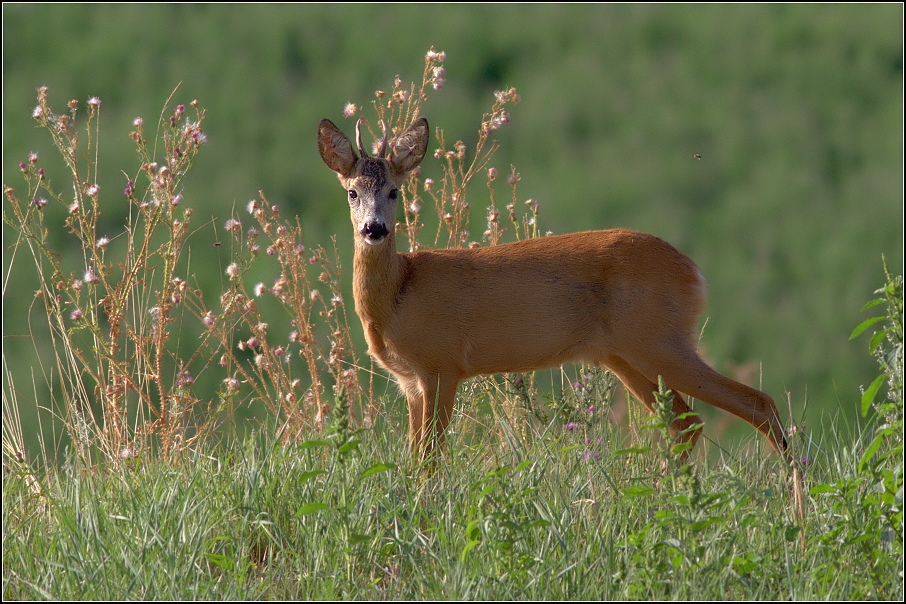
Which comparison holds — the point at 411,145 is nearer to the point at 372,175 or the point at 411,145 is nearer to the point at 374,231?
the point at 372,175

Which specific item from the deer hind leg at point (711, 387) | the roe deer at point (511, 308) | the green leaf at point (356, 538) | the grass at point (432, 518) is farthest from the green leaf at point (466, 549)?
the deer hind leg at point (711, 387)

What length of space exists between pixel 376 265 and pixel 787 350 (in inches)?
258

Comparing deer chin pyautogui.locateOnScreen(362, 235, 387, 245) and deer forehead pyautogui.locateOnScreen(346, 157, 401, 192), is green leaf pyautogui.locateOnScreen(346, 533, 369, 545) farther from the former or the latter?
deer forehead pyautogui.locateOnScreen(346, 157, 401, 192)

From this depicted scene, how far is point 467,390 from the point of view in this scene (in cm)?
559

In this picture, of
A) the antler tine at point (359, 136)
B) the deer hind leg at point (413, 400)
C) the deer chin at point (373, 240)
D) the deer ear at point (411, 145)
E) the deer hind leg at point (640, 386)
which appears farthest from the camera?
the deer hind leg at point (640, 386)

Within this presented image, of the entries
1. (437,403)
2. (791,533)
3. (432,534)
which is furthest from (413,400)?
(791,533)

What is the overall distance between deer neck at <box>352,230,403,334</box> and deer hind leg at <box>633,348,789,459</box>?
1.13 meters

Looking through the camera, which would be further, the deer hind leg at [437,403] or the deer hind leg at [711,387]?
the deer hind leg at [711,387]

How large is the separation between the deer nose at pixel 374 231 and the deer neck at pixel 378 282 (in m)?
0.21

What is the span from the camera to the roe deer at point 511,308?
5.05 metres

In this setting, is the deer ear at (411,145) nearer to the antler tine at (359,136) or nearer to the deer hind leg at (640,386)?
the antler tine at (359,136)

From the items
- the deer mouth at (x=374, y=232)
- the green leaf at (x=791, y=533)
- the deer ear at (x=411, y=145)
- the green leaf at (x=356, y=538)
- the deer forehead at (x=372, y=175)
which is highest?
the deer ear at (x=411, y=145)

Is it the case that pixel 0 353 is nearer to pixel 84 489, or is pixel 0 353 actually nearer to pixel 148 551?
pixel 84 489

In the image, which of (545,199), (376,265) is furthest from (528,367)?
(545,199)
